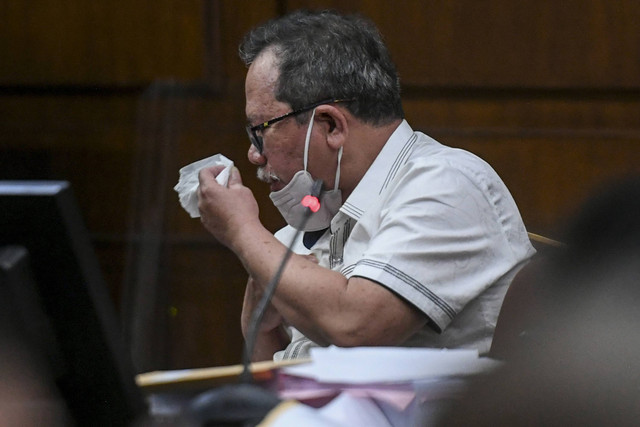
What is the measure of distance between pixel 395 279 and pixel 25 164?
187 centimetres

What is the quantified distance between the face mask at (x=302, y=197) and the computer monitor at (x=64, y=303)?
962 mm

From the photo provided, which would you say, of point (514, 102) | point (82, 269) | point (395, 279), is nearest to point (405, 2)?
point (514, 102)

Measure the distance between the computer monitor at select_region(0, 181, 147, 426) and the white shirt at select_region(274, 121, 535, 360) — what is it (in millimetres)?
694

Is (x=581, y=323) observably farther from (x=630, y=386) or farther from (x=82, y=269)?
(x=82, y=269)

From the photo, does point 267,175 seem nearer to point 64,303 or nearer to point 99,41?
point 64,303

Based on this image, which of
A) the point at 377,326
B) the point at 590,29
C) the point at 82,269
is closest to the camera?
the point at 82,269

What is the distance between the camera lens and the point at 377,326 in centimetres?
150

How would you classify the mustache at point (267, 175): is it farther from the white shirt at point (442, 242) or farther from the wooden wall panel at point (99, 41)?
the wooden wall panel at point (99, 41)

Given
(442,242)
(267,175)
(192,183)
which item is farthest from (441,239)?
(192,183)

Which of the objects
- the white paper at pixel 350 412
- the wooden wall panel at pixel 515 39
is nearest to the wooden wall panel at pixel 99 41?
the wooden wall panel at pixel 515 39

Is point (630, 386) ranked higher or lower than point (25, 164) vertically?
higher

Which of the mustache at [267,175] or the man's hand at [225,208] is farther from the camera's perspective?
the mustache at [267,175]

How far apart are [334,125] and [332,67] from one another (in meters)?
0.11

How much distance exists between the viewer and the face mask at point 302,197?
1.83 meters
